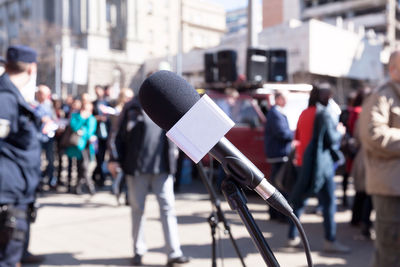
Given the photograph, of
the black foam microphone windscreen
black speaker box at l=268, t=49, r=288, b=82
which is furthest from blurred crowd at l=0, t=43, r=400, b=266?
black speaker box at l=268, t=49, r=288, b=82

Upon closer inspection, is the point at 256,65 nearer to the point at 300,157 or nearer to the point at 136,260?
the point at 300,157

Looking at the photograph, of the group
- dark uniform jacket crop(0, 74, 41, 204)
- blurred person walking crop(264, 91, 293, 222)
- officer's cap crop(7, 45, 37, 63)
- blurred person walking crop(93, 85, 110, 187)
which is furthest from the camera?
A: blurred person walking crop(93, 85, 110, 187)

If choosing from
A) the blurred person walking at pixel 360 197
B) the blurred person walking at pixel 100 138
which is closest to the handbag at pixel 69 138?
the blurred person walking at pixel 100 138

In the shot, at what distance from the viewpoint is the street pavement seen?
4.37 m

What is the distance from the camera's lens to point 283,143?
6.07 m

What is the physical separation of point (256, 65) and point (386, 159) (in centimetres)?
666

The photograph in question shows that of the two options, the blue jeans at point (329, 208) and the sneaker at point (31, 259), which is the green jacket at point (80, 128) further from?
the blue jeans at point (329, 208)

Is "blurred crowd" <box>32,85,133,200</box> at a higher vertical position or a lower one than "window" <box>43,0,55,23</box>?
lower

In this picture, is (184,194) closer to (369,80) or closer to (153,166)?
(153,166)

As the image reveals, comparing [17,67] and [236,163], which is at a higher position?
[17,67]

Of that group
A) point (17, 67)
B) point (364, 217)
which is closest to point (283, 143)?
point (364, 217)

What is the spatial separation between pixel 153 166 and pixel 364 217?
2.70 metres

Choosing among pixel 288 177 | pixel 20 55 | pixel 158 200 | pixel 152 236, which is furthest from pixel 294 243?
pixel 20 55

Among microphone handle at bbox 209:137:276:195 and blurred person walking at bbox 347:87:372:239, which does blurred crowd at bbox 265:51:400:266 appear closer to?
blurred person walking at bbox 347:87:372:239
